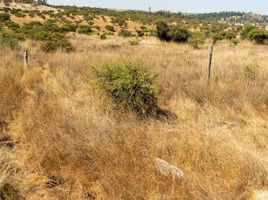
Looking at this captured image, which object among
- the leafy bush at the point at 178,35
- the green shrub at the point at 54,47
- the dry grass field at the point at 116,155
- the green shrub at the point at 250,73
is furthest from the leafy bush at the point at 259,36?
the dry grass field at the point at 116,155

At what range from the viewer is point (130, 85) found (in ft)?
26.7

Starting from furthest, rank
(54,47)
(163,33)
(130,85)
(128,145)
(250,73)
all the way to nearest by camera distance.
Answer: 1. (163,33)
2. (54,47)
3. (250,73)
4. (130,85)
5. (128,145)

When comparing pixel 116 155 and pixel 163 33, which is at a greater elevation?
pixel 116 155

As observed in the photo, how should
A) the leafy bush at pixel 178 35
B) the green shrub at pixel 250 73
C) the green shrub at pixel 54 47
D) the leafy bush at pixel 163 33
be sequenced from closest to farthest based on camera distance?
the green shrub at pixel 250 73 → the green shrub at pixel 54 47 → the leafy bush at pixel 178 35 → the leafy bush at pixel 163 33

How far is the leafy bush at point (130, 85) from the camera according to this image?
812 centimetres

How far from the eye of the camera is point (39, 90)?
9.86 metres

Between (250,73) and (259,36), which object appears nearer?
(250,73)

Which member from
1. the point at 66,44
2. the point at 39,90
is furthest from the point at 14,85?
the point at 66,44

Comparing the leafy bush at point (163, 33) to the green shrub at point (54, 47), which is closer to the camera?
the green shrub at point (54, 47)

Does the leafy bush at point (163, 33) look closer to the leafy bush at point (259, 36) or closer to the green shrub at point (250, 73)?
the leafy bush at point (259, 36)

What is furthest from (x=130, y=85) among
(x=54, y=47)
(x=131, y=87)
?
(x=54, y=47)

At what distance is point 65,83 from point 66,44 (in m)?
9.39

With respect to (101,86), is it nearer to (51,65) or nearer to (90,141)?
(90,141)

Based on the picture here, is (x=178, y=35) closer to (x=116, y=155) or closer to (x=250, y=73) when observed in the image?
(x=250, y=73)
